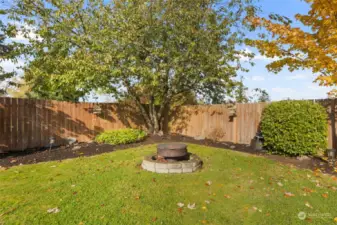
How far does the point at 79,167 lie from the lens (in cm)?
541

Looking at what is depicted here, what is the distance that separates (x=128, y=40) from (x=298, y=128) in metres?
5.99

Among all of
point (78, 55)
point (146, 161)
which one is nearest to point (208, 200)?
point (146, 161)

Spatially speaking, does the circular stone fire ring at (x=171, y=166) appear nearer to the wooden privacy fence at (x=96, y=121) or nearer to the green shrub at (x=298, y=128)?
the green shrub at (x=298, y=128)

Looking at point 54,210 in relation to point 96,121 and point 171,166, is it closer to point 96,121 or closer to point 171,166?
point 171,166

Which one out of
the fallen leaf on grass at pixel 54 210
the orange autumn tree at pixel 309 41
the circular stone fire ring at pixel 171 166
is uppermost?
the orange autumn tree at pixel 309 41

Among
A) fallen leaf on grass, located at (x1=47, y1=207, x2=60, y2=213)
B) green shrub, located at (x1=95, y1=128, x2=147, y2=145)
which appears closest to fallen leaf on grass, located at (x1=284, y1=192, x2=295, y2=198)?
fallen leaf on grass, located at (x1=47, y1=207, x2=60, y2=213)

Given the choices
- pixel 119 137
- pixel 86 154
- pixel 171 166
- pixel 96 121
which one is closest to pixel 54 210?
pixel 171 166

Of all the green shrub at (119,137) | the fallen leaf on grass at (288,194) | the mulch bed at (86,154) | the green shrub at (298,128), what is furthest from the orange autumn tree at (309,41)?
the green shrub at (119,137)

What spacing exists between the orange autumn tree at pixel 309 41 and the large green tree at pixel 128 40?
1.55 meters

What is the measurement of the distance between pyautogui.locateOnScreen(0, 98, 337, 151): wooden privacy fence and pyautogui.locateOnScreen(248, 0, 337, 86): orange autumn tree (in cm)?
124

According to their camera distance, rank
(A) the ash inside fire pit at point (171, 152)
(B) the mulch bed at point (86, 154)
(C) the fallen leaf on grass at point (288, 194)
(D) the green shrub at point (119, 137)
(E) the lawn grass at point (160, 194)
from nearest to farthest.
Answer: (E) the lawn grass at point (160, 194)
(C) the fallen leaf on grass at point (288, 194)
(A) the ash inside fire pit at point (171, 152)
(B) the mulch bed at point (86, 154)
(D) the green shrub at point (119, 137)

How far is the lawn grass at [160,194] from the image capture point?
3.24m

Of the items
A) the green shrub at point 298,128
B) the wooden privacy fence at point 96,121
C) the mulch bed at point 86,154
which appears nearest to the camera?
the mulch bed at point 86,154

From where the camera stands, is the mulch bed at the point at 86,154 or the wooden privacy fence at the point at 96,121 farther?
the wooden privacy fence at the point at 96,121
